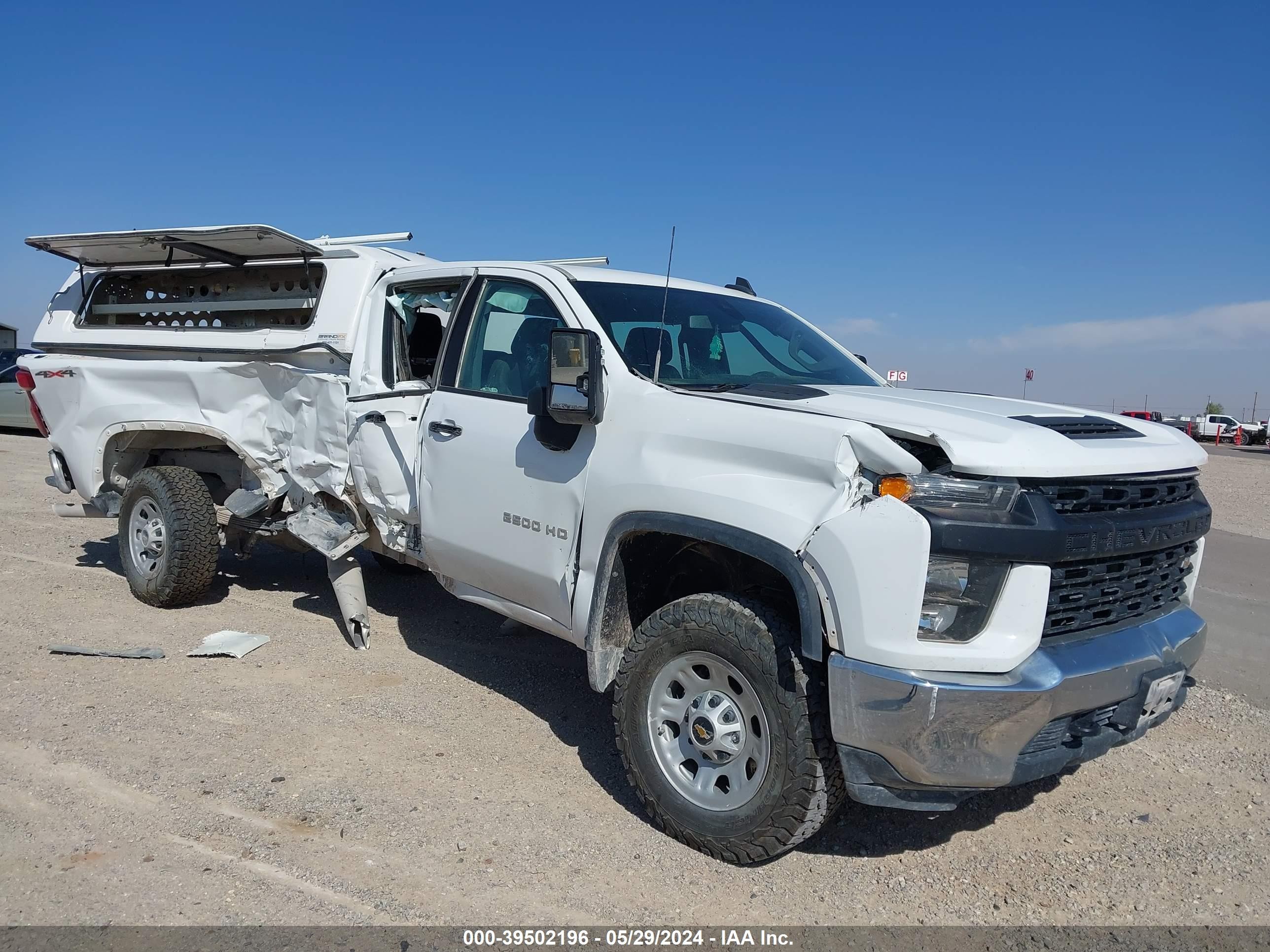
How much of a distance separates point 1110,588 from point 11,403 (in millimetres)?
20357

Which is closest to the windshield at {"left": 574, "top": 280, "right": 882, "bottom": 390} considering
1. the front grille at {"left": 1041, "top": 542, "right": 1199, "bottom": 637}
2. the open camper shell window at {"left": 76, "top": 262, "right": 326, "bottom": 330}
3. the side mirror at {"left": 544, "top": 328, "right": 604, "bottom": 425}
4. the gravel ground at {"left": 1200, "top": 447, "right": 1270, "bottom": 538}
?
the side mirror at {"left": 544, "top": 328, "right": 604, "bottom": 425}

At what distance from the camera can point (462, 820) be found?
356 cm

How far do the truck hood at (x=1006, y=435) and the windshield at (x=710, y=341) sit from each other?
426 millimetres

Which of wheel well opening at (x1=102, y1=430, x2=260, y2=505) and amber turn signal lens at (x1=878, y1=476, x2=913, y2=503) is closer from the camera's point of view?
amber turn signal lens at (x1=878, y1=476, x2=913, y2=503)

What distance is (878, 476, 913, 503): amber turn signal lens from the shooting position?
281 centimetres

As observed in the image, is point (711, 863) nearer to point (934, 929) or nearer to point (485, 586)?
point (934, 929)

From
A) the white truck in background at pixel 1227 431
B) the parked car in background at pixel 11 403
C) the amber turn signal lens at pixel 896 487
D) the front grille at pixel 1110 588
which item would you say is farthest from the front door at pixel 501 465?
the white truck in background at pixel 1227 431

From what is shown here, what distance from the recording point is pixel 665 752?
3490 mm

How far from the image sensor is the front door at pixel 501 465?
395cm

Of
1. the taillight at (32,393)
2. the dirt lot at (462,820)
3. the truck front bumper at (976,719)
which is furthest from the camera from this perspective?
the taillight at (32,393)

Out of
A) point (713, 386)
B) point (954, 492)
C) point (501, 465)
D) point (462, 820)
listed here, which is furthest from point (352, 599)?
point (954, 492)

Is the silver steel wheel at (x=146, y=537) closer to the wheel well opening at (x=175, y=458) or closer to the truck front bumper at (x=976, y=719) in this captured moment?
the wheel well opening at (x=175, y=458)

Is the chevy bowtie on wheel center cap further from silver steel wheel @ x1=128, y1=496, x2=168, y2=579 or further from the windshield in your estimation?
silver steel wheel @ x1=128, y1=496, x2=168, y2=579

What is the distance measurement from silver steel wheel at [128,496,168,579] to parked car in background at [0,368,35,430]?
14.2 m
